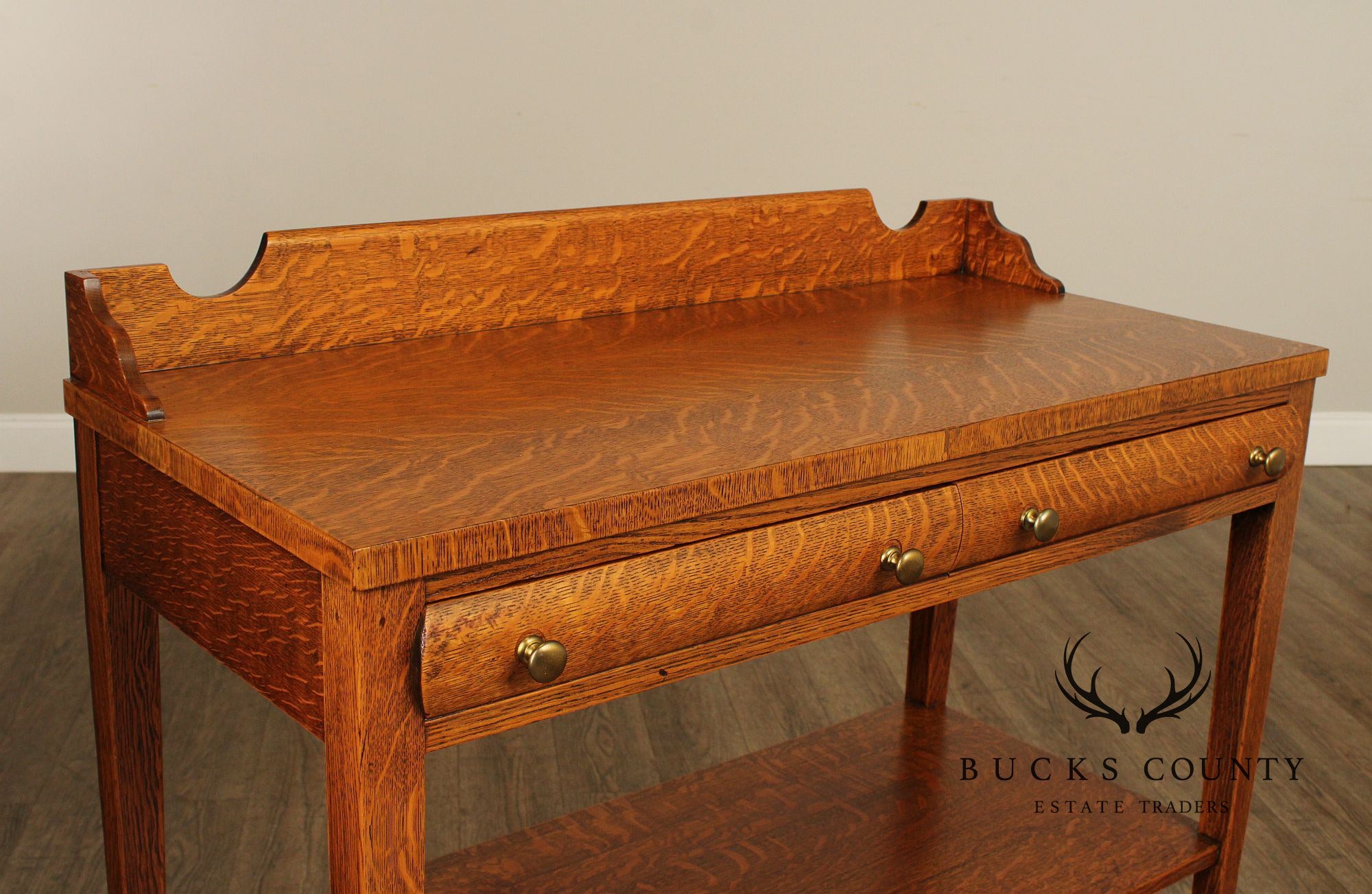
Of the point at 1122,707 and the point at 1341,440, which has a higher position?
the point at 1341,440

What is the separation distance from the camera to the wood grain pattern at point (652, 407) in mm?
1136

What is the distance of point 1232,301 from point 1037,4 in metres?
1.12

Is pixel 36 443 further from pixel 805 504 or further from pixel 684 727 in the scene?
pixel 805 504

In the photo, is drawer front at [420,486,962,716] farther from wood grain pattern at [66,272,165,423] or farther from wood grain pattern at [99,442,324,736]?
wood grain pattern at [66,272,165,423]

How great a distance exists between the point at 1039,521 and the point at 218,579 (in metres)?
0.83

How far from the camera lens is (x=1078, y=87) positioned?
4.25m

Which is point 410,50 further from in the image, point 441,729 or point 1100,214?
point 441,729

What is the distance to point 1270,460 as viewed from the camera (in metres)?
1.73

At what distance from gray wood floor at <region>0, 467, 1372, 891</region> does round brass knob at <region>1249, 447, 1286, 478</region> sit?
0.81m

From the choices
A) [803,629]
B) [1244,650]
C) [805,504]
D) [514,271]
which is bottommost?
[1244,650]

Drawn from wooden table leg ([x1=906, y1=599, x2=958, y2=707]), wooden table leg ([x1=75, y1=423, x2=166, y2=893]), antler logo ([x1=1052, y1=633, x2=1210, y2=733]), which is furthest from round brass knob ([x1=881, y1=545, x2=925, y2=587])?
antler logo ([x1=1052, y1=633, x2=1210, y2=733])

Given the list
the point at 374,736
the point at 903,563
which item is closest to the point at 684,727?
the point at 903,563

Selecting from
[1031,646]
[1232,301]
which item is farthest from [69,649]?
[1232,301]

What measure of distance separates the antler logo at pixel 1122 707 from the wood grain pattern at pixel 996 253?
90cm
